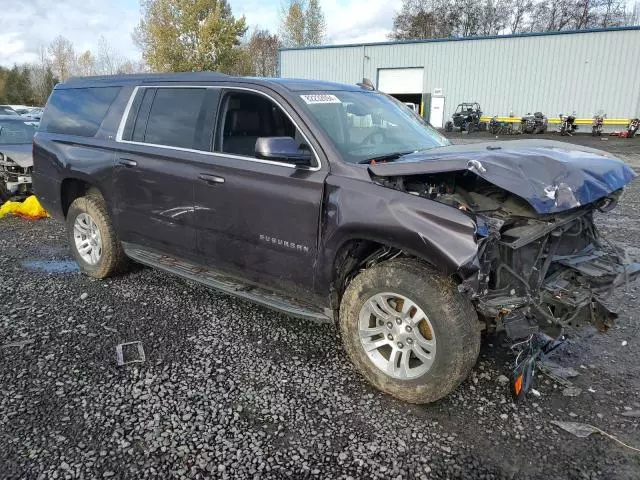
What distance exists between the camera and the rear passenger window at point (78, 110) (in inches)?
195

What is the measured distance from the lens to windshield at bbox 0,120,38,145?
9.61m

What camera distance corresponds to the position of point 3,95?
169 ft

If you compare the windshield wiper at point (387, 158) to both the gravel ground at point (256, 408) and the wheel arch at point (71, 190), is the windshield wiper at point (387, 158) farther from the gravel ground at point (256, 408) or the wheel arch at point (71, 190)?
the wheel arch at point (71, 190)

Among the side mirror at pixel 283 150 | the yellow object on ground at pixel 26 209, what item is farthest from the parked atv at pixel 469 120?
the side mirror at pixel 283 150

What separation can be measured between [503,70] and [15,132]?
2734cm

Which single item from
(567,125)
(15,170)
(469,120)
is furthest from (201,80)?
(567,125)

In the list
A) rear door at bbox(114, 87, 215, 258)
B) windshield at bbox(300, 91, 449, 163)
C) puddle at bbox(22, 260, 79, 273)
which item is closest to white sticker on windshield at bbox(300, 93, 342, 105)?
windshield at bbox(300, 91, 449, 163)

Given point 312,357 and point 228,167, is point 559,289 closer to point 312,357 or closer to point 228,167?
point 312,357

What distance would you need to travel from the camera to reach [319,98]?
3863mm

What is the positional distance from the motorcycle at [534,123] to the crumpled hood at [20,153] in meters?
25.6

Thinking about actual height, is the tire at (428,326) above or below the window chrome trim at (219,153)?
below

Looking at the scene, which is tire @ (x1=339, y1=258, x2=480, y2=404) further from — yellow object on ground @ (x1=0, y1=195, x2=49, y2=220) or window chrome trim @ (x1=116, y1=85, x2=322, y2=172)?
yellow object on ground @ (x1=0, y1=195, x2=49, y2=220)

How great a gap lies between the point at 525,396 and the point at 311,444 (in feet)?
4.63

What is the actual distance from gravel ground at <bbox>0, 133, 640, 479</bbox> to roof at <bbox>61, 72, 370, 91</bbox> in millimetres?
1923
